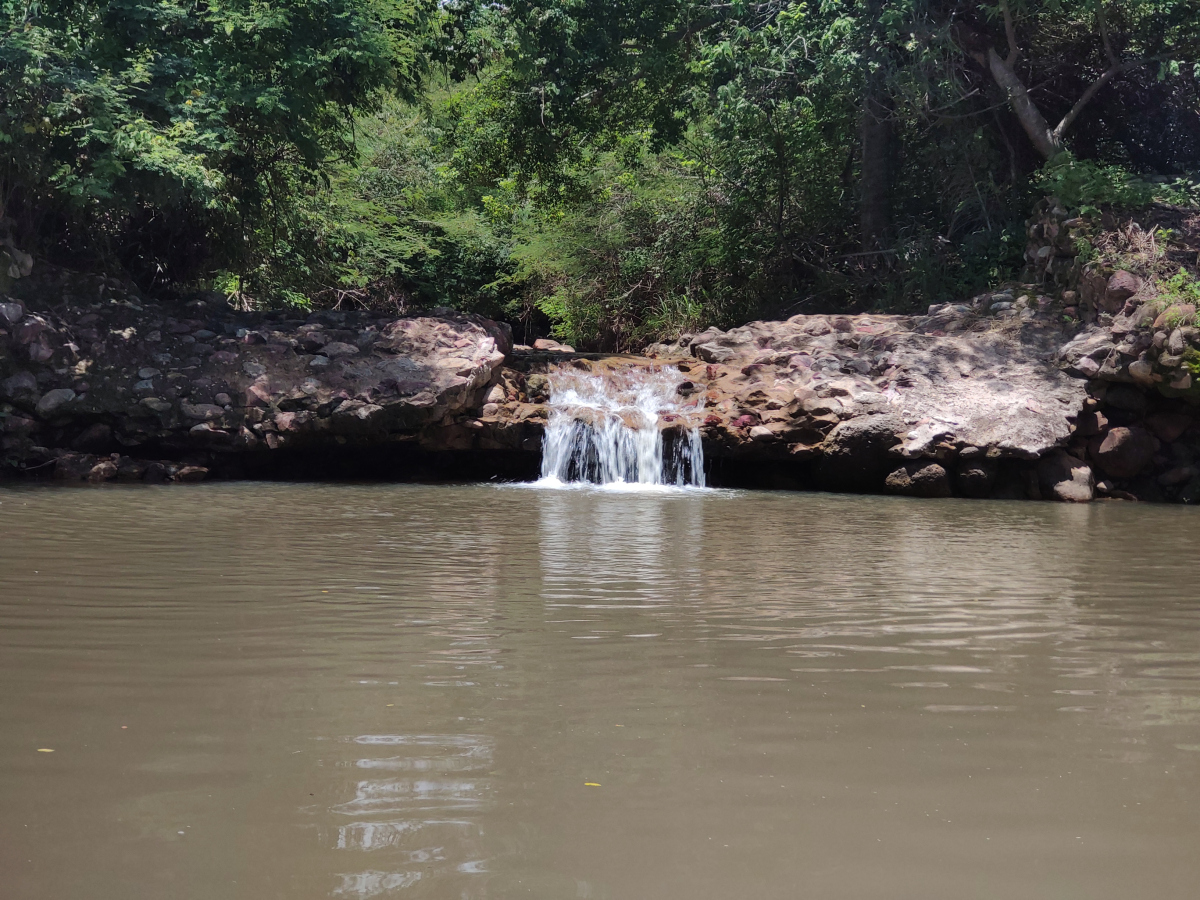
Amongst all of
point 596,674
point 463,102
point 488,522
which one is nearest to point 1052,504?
point 488,522

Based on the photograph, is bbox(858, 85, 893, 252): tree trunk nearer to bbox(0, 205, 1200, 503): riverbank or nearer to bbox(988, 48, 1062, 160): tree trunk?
bbox(988, 48, 1062, 160): tree trunk

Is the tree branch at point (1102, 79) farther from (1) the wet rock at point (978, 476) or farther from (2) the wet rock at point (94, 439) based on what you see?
(2) the wet rock at point (94, 439)

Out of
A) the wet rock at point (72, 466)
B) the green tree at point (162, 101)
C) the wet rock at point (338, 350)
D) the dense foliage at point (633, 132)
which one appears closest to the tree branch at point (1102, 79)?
the dense foliage at point (633, 132)

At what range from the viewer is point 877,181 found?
19109 mm

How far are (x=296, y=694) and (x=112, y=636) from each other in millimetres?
1201

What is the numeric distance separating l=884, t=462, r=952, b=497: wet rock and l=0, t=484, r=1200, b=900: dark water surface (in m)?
5.68

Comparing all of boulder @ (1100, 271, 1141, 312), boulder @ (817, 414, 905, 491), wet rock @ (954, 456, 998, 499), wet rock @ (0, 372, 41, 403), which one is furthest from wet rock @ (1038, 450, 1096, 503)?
wet rock @ (0, 372, 41, 403)

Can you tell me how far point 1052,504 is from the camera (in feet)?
38.6

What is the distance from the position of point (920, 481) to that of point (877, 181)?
8.32 meters

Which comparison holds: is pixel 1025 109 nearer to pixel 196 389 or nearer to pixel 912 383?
pixel 912 383

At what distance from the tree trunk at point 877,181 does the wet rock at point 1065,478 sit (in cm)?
724

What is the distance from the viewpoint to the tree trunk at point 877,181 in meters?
18.8

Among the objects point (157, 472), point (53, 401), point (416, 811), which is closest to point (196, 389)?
point (157, 472)

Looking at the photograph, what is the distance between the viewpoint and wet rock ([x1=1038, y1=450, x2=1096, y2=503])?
40.0ft
